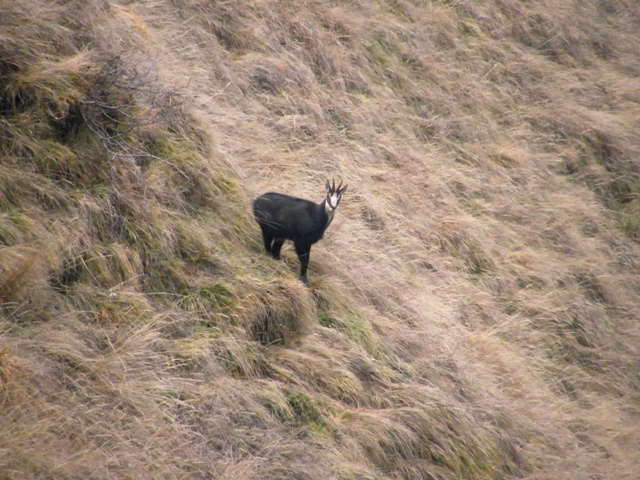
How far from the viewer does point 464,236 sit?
8.74 meters

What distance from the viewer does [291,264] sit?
20.8 feet

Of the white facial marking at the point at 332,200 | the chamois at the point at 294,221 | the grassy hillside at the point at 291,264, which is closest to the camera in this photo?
the grassy hillside at the point at 291,264

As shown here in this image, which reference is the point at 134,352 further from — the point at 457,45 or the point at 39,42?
the point at 457,45

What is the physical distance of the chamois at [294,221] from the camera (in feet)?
19.7

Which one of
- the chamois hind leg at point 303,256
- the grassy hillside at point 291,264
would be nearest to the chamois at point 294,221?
the chamois hind leg at point 303,256

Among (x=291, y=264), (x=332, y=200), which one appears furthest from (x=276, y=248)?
(x=332, y=200)

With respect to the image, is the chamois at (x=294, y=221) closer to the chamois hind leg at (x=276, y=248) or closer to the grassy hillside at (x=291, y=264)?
the chamois hind leg at (x=276, y=248)

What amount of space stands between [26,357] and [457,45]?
10.3m

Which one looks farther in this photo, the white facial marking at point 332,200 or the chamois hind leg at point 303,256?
the white facial marking at point 332,200

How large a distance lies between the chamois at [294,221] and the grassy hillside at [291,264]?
0.19 m

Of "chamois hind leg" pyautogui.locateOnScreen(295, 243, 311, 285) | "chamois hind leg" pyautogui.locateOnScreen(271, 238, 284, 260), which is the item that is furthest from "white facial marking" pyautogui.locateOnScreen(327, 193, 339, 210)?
"chamois hind leg" pyautogui.locateOnScreen(271, 238, 284, 260)

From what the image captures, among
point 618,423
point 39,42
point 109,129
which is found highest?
point 39,42

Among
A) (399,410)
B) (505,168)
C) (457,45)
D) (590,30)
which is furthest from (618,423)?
(590,30)

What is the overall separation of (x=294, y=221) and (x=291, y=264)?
0.50 m
